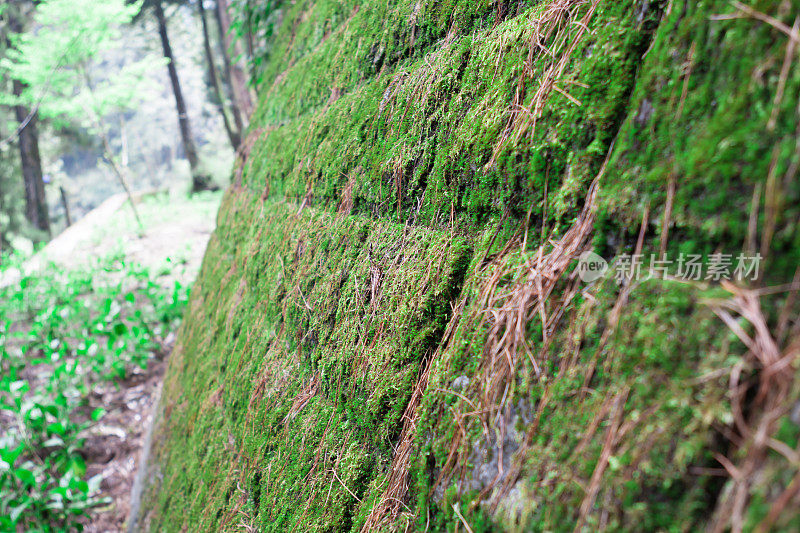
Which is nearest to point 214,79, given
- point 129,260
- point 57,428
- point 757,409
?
point 129,260

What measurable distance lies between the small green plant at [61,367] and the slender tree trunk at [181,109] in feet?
24.4

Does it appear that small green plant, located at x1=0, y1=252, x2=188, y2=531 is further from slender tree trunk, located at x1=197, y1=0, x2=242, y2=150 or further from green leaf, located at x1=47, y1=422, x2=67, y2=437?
slender tree trunk, located at x1=197, y1=0, x2=242, y2=150

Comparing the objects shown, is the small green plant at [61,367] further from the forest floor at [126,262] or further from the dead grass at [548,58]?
the dead grass at [548,58]

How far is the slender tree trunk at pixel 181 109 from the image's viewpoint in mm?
15500

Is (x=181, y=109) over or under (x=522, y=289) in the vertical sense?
over

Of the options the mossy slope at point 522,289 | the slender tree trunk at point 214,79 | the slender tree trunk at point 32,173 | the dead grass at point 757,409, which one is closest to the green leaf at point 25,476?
the mossy slope at point 522,289

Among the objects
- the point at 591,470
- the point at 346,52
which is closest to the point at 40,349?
the point at 346,52

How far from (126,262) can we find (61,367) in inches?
188

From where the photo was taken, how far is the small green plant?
416cm

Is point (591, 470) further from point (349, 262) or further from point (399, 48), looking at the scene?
point (399, 48)

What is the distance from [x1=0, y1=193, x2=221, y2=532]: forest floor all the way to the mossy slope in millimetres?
3152

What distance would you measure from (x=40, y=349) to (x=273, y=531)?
743 cm

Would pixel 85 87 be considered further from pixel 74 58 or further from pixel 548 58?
pixel 548 58

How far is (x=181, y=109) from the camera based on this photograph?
15.5m
